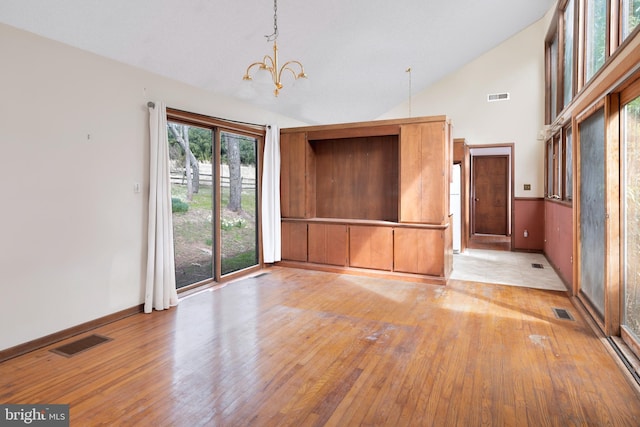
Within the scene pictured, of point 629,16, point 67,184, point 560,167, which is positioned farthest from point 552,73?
point 67,184

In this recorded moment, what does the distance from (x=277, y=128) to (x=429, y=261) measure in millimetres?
3049

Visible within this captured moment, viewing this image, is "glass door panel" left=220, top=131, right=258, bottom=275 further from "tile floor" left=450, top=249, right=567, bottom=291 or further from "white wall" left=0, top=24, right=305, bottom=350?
"tile floor" left=450, top=249, right=567, bottom=291

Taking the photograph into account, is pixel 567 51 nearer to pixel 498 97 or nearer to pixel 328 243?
pixel 498 97

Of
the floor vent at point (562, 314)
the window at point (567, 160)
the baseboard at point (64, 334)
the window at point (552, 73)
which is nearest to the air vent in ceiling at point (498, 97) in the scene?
the window at point (552, 73)

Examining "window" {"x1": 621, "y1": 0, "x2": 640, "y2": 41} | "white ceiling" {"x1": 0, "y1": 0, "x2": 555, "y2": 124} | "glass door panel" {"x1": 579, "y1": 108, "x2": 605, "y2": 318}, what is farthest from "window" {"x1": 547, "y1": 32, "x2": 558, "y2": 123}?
"window" {"x1": 621, "y1": 0, "x2": 640, "y2": 41}

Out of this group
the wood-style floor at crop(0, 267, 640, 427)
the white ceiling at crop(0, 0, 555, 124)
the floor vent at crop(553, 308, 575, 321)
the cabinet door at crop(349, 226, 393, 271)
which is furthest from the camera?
the cabinet door at crop(349, 226, 393, 271)

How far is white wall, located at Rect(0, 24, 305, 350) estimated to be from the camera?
2842 mm

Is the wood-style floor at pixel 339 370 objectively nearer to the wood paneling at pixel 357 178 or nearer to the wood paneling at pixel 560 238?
the wood paneling at pixel 560 238

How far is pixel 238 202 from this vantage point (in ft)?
17.7

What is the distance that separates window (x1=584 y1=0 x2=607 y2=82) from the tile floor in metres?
2.60

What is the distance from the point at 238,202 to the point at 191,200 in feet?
2.94

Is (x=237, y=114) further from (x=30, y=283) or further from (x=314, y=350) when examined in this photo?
(x=314, y=350)

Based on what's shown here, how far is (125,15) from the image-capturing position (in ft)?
10.2

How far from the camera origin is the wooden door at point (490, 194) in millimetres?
9891
